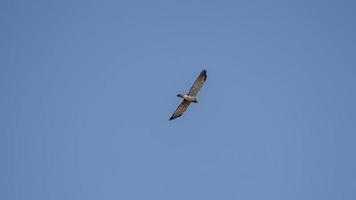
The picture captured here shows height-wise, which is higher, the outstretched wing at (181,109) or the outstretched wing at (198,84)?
the outstretched wing at (198,84)

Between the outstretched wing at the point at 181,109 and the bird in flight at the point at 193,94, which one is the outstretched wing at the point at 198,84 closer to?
the bird in flight at the point at 193,94

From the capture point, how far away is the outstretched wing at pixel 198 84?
58938 millimetres

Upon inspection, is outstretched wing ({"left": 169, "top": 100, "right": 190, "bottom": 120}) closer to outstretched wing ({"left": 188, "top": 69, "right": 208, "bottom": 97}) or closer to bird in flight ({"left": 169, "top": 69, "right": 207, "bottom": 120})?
bird in flight ({"left": 169, "top": 69, "right": 207, "bottom": 120})

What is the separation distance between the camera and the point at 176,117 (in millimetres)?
61625

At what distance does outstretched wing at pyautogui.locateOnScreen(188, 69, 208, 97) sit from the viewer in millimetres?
58938

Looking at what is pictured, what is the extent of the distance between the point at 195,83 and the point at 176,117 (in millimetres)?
3338

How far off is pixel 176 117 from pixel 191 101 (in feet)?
7.32

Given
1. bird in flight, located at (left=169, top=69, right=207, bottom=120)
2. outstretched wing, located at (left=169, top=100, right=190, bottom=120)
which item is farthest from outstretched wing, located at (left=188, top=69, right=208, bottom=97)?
outstretched wing, located at (left=169, top=100, right=190, bottom=120)

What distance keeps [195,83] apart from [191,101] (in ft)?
4.04

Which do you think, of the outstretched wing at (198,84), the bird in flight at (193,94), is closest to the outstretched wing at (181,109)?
the bird in flight at (193,94)

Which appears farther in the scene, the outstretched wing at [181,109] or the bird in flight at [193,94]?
the outstretched wing at [181,109]

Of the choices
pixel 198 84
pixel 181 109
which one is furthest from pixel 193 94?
pixel 181 109

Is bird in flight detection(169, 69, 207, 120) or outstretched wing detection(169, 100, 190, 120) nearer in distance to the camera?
bird in flight detection(169, 69, 207, 120)

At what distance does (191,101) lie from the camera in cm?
5981
